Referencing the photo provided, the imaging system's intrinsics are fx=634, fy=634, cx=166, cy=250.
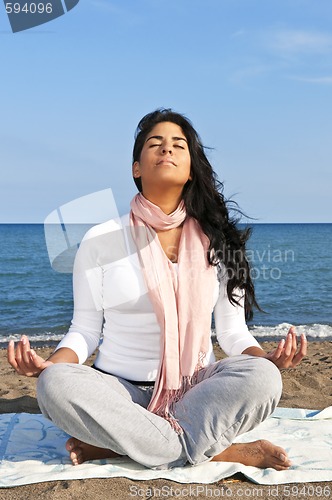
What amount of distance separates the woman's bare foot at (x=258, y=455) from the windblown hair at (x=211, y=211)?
0.76 meters

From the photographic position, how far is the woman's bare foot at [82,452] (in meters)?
3.09

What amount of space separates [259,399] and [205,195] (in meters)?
1.23

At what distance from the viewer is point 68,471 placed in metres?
2.99

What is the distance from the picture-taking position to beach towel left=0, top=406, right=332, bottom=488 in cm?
296

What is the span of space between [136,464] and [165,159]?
155 cm

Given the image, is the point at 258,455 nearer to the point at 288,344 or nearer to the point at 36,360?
the point at 288,344

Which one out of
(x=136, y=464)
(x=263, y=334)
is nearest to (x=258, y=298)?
(x=263, y=334)

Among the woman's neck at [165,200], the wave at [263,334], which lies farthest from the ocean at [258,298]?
the woman's neck at [165,200]

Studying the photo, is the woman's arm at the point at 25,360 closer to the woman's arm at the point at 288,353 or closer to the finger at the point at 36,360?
the finger at the point at 36,360

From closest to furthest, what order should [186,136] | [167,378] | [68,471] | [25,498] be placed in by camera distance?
1. [25,498]
2. [68,471]
3. [167,378]
4. [186,136]

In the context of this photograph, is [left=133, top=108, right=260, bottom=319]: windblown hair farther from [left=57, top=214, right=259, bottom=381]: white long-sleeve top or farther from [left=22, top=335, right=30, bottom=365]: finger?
[left=22, top=335, right=30, bottom=365]: finger

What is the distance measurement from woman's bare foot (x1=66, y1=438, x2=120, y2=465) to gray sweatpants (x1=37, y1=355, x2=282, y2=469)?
0.62 feet

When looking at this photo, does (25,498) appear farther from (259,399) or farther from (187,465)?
(259,399)

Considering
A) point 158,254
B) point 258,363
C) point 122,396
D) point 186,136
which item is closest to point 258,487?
point 258,363
